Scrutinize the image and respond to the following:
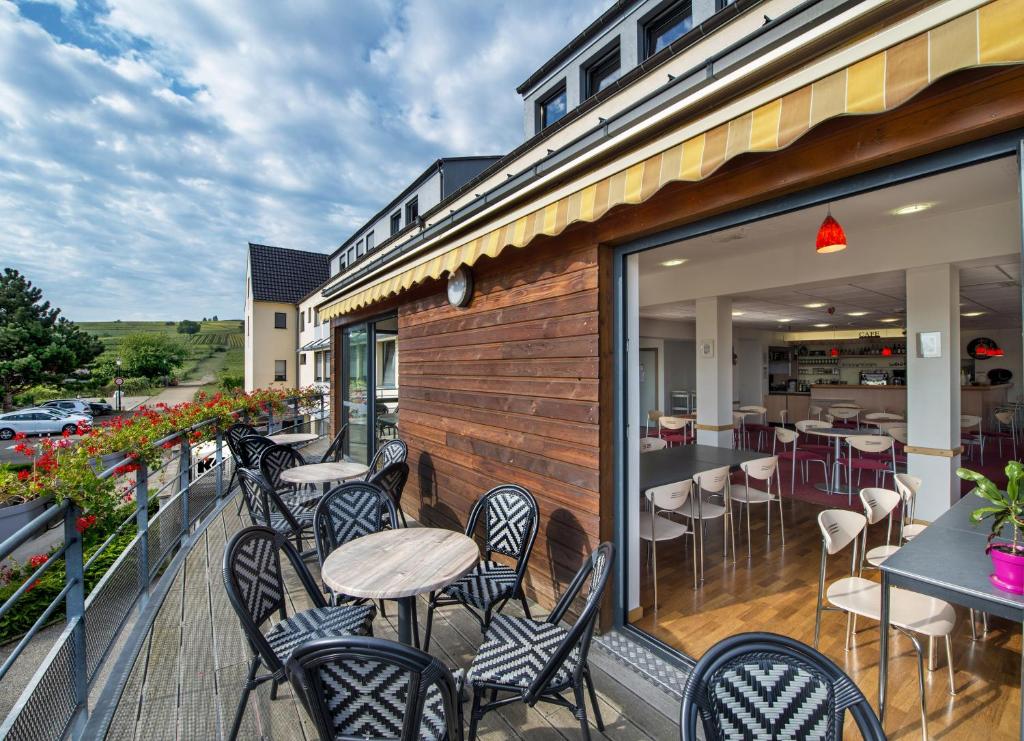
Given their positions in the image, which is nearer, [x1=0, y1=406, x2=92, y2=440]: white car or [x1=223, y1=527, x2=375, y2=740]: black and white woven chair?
[x1=223, y1=527, x2=375, y2=740]: black and white woven chair

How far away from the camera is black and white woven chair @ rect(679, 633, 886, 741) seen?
1.11 m

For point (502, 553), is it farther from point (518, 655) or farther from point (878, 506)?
point (878, 506)

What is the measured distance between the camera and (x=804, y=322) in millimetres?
10883

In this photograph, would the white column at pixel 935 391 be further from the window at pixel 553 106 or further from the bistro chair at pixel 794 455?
the window at pixel 553 106

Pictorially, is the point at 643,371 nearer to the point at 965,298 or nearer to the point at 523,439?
the point at 965,298

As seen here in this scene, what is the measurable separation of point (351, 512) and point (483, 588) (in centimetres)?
101

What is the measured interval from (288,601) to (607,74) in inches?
405

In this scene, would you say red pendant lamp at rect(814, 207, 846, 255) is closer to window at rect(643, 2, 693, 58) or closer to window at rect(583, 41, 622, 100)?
window at rect(643, 2, 693, 58)

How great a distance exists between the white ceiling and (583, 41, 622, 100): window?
4732mm

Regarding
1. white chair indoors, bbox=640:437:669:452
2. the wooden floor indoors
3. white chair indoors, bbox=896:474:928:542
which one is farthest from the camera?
white chair indoors, bbox=640:437:669:452

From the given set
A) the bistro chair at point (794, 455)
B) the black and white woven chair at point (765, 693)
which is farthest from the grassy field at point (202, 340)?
the black and white woven chair at point (765, 693)

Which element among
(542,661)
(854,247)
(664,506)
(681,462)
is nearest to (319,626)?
(542,661)

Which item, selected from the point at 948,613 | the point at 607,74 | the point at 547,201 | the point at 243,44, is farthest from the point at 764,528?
the point at 607,74

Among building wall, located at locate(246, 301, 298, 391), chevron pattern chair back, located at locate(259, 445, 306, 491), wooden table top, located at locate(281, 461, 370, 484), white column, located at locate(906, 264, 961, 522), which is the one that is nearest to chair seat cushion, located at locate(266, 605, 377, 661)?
wooden table top, located at locate(281, 461, 370, 484)
